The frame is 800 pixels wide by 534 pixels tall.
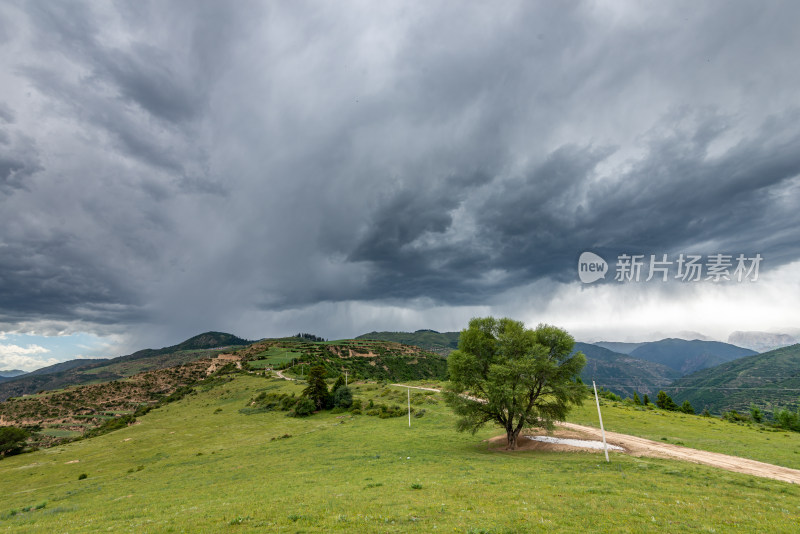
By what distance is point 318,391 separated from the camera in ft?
283

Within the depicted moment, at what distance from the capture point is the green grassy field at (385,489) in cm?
1593

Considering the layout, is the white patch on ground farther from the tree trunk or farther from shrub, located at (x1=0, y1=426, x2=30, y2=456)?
shrub, located at (x1=0, y1=426, x2=30, y2=456)

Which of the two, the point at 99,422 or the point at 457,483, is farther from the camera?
the point at 99,422

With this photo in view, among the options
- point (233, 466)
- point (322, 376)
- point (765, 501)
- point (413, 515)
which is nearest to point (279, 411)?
point (322, 376)

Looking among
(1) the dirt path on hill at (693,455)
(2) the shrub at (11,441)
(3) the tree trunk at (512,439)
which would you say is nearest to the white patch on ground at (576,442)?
(1) the dirt path on hill at (693,455)

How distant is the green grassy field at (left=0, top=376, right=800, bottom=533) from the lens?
15.9 m

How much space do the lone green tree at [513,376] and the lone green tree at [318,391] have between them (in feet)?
176

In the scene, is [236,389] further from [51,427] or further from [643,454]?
[643,454]

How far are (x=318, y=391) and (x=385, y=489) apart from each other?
67.9 m

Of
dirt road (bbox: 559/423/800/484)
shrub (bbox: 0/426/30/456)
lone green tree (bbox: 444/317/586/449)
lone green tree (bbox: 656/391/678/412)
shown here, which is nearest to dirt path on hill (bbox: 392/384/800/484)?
dirt road (bbox: 559/423/800/484)

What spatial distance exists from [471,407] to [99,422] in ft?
467

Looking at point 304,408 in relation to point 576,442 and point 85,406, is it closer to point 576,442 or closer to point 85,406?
point 576,442

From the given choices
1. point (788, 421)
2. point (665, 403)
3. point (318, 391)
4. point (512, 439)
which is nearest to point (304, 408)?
point (318, 391)

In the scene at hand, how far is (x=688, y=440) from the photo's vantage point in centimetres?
4431
